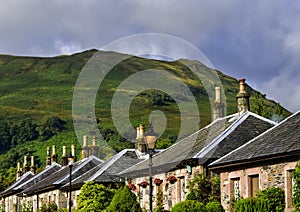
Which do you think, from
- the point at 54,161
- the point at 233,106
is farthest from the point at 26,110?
the point at 54,161

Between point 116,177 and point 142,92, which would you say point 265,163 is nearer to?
point 116,177

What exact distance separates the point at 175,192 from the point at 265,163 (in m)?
9.90

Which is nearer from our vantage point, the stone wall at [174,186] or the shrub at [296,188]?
the shrub at [296,188]

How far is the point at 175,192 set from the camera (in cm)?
3647

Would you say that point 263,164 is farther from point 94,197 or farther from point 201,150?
point 94,197

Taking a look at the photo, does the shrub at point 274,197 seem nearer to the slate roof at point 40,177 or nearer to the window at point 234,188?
the window at point 234,188

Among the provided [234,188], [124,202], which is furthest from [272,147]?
[124,202]

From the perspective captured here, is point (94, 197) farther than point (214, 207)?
Yes

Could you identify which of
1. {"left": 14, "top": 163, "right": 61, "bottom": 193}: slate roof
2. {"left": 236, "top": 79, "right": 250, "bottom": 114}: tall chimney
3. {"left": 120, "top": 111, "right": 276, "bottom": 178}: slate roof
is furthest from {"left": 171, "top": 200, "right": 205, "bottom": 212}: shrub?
{"left": 14, "top": 163, "right": 61, "bottom": 193}: slate roof

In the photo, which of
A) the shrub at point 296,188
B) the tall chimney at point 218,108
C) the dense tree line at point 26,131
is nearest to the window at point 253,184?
the shrub at point 296,188

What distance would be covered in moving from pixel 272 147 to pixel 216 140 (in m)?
7.28

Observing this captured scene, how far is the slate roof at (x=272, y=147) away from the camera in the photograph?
84.7 ft

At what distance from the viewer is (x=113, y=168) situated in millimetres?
47875

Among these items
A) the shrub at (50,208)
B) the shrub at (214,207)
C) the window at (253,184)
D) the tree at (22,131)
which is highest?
the tree at (22,131)
